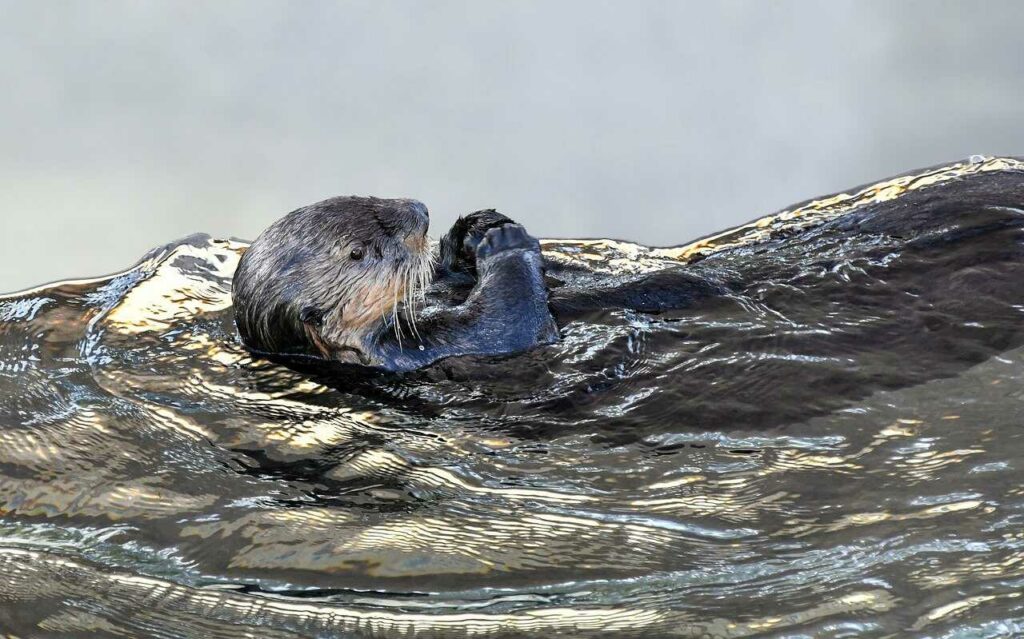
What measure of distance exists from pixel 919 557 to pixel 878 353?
978 millimetres

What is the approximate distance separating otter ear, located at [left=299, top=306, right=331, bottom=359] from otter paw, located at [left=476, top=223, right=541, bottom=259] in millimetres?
592

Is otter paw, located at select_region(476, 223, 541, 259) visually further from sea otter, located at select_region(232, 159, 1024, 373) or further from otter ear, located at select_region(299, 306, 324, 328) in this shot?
otter ear, located at select_region(299, 306, 324, 328)

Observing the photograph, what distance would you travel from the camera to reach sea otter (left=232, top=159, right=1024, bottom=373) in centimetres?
318

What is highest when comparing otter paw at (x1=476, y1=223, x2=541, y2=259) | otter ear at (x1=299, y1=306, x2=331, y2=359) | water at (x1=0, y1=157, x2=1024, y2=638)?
otter paw at (x1=476, y1=223, x2=541, y2=259)

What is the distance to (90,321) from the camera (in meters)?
3.76

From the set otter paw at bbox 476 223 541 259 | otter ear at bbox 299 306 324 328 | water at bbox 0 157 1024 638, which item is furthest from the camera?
otter paw at bbox 476 223 541 259

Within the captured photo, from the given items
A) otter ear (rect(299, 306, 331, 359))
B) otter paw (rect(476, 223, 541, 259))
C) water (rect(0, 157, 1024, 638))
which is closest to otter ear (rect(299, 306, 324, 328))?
otter ear (rect(299, 306, 331, 359))

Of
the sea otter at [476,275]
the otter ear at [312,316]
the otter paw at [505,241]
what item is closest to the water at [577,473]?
the sea otter at [476,275]

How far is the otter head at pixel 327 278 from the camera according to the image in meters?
3.16

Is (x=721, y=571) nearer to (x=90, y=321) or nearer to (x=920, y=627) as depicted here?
A: (x=920, y=627)

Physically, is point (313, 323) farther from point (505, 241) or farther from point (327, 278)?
point (505, 241)

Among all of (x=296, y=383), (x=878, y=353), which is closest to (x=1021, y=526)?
(x=878, y=353)

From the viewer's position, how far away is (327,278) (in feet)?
10.4

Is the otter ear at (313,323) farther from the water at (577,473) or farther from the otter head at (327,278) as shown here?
the water at (577,473)
